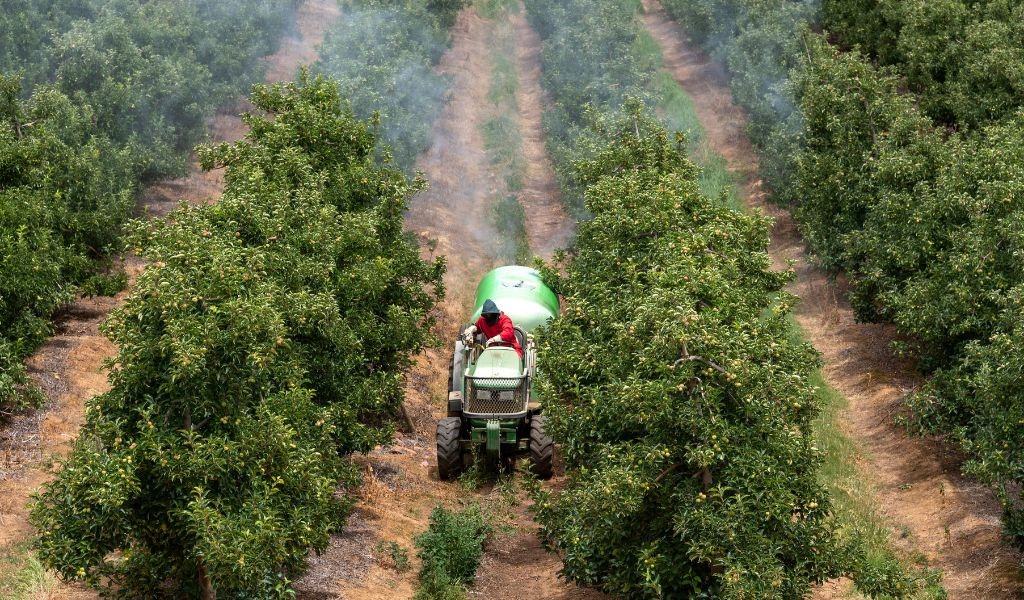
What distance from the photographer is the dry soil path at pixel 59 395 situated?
19.9 meters

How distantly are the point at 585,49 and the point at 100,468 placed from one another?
3676 centimetres

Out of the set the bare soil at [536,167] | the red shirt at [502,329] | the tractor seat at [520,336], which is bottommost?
the bare soil at [536,167]

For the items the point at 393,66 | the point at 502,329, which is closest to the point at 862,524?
the point at 502,329

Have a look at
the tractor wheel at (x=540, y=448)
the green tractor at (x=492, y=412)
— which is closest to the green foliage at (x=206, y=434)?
the green tractor at (x=492, y=412)

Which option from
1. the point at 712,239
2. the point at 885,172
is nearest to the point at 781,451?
the point at 712,239

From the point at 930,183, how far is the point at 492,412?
11.9 m

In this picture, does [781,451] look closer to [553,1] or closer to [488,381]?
[488,381]

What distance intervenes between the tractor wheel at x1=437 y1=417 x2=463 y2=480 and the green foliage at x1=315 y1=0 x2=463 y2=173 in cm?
1233

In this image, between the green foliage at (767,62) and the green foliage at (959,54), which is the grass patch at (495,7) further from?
the green foliage at (959,54)

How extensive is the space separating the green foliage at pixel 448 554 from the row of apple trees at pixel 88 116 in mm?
8403

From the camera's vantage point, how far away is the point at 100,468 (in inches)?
543

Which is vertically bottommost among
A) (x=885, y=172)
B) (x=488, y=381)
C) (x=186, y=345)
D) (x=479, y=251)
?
(x=479, y=251)

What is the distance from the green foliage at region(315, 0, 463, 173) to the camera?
38.0m

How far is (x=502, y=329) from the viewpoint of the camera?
75.7 ft
